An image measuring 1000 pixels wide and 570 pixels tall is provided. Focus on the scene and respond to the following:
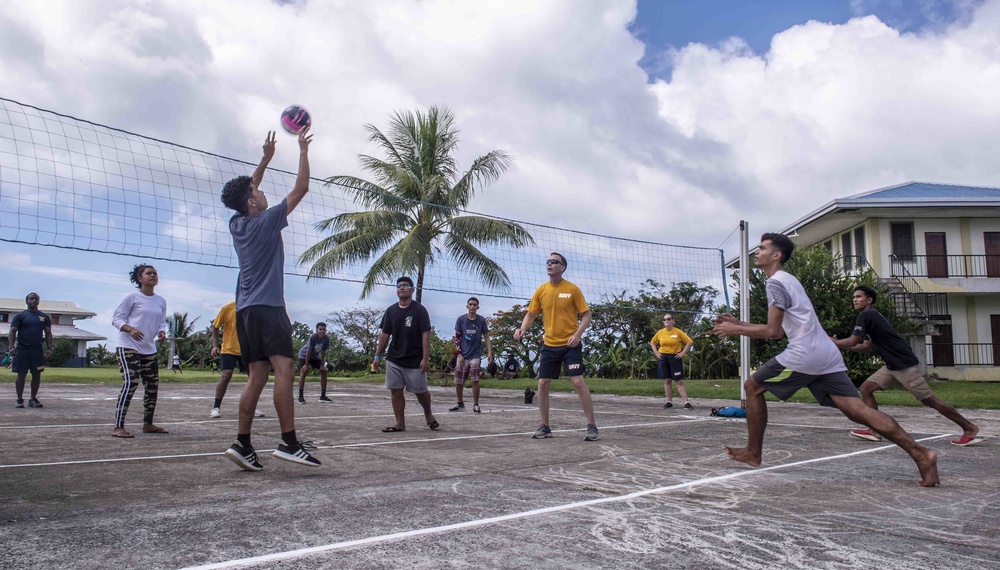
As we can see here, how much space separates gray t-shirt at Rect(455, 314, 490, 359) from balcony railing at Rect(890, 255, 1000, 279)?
20222mm

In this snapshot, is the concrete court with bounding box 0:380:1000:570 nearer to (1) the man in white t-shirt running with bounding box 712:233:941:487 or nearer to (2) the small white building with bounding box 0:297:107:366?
(1) the man in white t-shirt running with bounding box 712:233:941:487

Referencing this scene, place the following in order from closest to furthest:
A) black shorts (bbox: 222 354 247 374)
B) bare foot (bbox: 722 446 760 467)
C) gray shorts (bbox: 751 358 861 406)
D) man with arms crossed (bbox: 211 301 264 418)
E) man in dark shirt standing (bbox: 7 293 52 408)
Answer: gray shorts (bbox: 751 358 861 406), bare foot (bbox: 722 446 760 467), man with arms crossed (bbox: 211 301 264 418), black shorts (bbox: 222 354 247 374), man in dark shirt standing (bbox: 7 293 52 408)

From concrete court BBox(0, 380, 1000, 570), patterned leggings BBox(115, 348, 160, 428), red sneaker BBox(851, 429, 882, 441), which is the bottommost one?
concrete court BBox(0, 380, 1000, 570)

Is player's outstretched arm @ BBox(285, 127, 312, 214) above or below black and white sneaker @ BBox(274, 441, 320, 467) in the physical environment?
above

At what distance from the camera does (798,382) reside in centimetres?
477

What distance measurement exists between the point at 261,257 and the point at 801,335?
3.53 meters

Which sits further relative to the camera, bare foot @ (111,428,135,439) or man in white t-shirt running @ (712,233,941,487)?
bare foot @ (111,428,135,439)

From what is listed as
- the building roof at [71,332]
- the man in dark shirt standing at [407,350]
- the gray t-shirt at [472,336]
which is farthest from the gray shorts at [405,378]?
the building roof at [71,332]

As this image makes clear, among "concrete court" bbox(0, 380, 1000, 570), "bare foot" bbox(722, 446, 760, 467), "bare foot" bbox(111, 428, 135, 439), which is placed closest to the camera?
"concrete court" bbox(0, 380, 1000, 570)

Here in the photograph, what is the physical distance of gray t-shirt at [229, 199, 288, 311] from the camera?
477 cm

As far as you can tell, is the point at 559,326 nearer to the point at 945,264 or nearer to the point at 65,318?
the point at 945,264

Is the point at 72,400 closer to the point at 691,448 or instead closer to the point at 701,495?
the point at 691,448

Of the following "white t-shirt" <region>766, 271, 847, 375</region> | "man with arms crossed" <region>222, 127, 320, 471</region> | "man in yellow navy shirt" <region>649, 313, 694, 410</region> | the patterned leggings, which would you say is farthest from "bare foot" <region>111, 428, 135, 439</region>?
"man in yellow navy shirt" <region>649, 313, 694, 410</region>

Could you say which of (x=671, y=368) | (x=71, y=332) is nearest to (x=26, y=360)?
(x=671, y=368)
